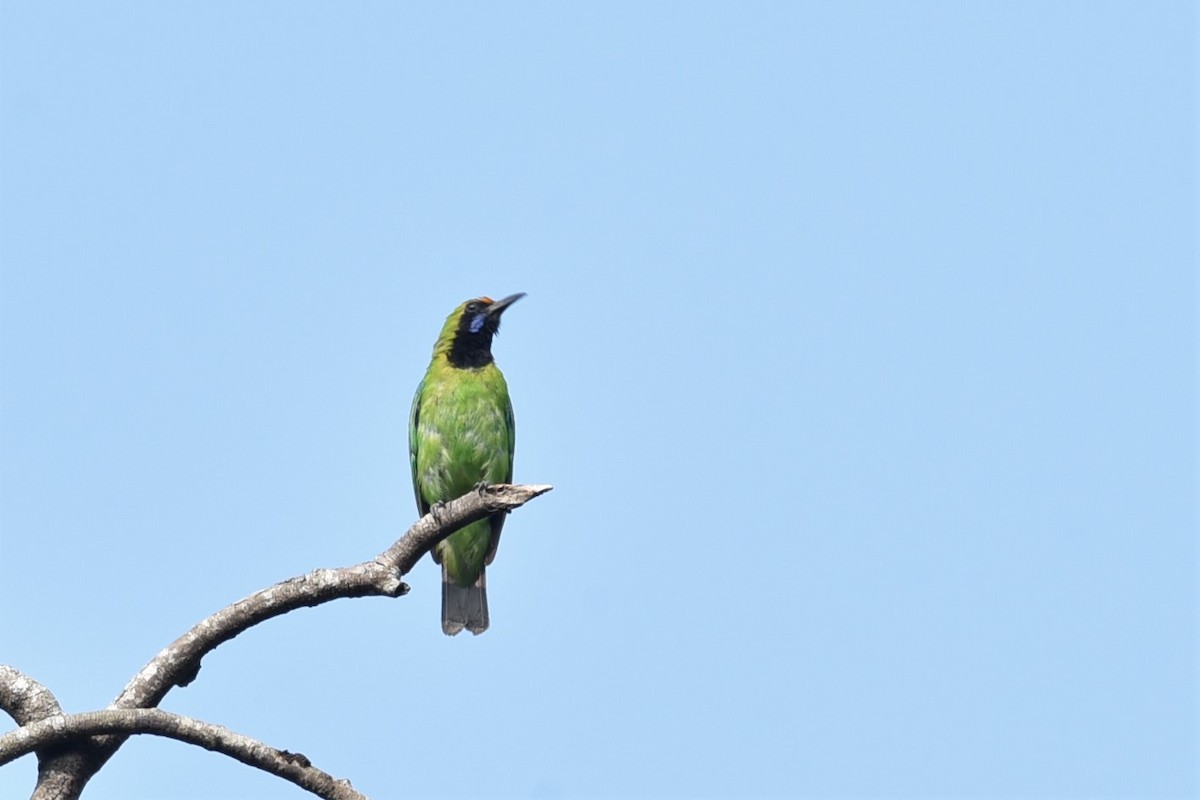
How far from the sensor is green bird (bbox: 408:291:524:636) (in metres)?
10.5

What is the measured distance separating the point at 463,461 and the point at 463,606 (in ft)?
3.35

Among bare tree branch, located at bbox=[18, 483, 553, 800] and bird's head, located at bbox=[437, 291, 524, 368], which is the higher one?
bird's head, located at bbox=[437, 291, 524, 368]

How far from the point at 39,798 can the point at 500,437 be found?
5351mm

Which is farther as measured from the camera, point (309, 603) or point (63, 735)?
point (309, 603)

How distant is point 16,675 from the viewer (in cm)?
590

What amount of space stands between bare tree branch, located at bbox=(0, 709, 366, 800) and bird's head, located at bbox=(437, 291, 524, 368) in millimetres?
5697

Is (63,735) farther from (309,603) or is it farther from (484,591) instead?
(484,591)

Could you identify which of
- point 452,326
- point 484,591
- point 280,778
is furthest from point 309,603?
point 452,326

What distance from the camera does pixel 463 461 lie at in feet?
34.6

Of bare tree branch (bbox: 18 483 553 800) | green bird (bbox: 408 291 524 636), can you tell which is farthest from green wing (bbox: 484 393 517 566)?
bare tree branch (bbox: 18 483 553 800)

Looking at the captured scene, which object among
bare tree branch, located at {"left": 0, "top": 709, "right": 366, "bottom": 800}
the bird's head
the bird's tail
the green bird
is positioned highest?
the bird's head

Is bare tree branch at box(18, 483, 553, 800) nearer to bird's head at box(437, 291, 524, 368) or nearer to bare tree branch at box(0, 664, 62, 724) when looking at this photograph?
bare tree branch at box(0, 664, 62, 724)

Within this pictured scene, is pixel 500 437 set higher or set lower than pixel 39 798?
higher

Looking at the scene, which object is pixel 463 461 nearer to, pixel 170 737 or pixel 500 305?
pixel 500 305
